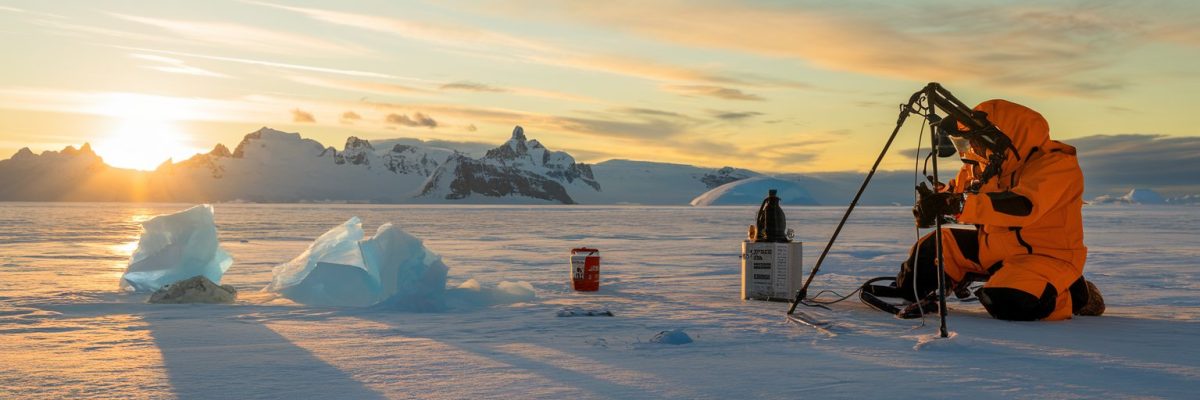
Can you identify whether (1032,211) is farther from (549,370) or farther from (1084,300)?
(549,370)

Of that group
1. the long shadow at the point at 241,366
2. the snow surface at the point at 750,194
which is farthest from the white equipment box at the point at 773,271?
the snow surface at the point at 750,194

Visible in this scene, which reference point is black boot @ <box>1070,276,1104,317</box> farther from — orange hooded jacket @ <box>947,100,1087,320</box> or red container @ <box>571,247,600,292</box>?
red container @ <box>571,247,600,292</box>

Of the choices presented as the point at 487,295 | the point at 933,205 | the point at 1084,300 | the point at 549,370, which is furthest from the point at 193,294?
the point at 1084,300

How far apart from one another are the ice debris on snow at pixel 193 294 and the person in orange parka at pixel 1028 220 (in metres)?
4.50

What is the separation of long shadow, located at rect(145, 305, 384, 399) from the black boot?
431cm

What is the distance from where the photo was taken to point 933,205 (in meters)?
4.92

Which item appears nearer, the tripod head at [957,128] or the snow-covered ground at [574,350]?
the snow-covered ground at [574,350]

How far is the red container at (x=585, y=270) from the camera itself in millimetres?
7180

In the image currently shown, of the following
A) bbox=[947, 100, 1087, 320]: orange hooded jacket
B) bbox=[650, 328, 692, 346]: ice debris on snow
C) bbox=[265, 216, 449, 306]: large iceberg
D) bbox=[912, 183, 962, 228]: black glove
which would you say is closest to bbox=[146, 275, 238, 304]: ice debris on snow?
bbox=[265, 216, 449, 306]: large iceberg

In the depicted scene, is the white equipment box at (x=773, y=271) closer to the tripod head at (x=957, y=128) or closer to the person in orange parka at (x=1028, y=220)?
the person in orange parka at (x=1028, y=220)

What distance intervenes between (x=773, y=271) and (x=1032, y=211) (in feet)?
5.99

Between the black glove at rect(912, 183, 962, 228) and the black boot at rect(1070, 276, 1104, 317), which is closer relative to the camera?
the black glove at rect(912, 183, 962, 228)

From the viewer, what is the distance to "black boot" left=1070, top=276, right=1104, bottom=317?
215 inches

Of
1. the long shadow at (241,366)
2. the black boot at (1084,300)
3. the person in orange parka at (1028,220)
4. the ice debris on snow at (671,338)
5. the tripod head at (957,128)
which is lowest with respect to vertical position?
the long shadow at (241,366)
